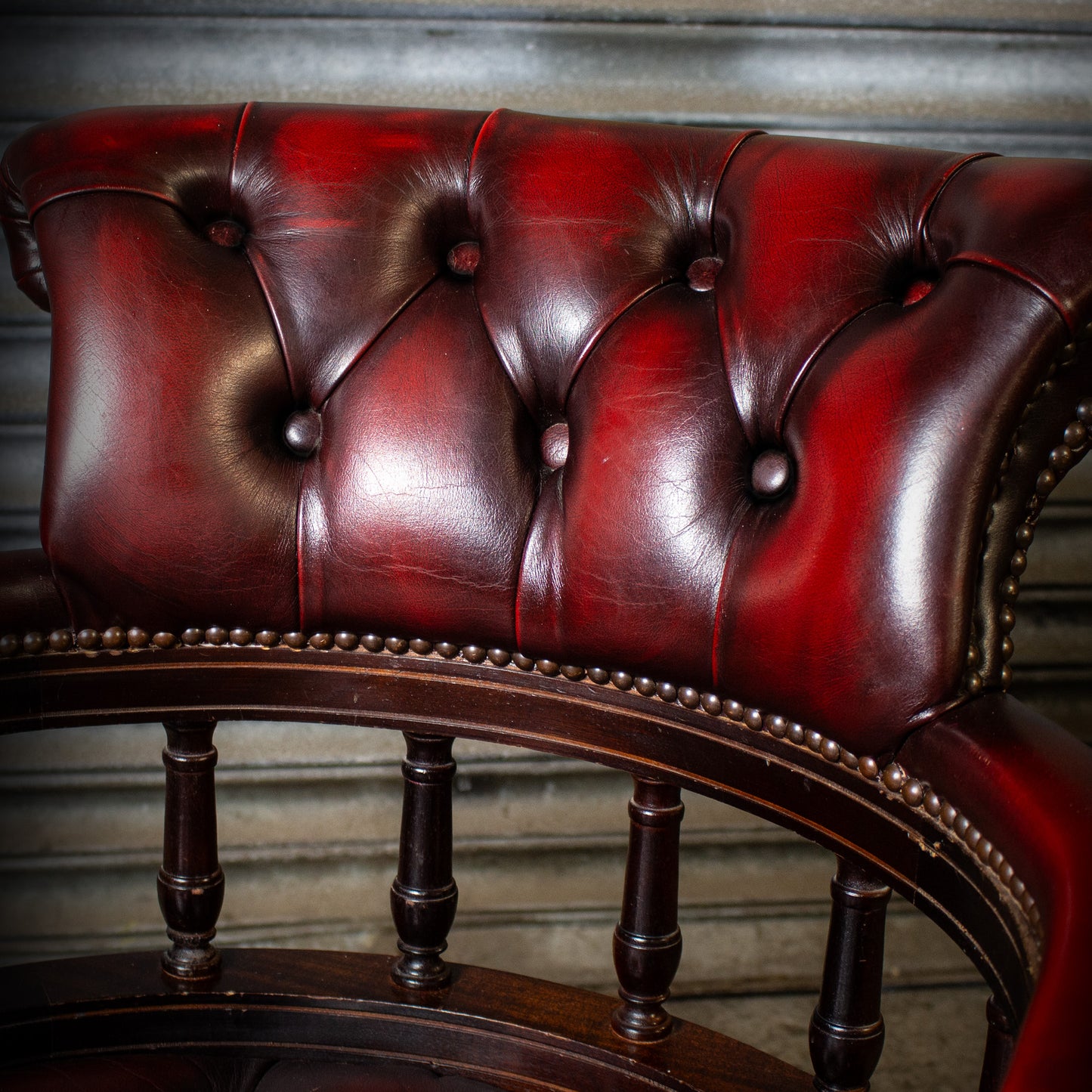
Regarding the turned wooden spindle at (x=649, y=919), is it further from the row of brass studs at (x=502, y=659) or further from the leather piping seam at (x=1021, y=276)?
the leather piping seam at (x=1021, y=276)

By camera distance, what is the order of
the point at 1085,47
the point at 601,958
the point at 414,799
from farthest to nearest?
1. the point at 601,958
2. the point at 1085,47
3. the point at 414,799

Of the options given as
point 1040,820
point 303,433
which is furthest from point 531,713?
point 1040,820

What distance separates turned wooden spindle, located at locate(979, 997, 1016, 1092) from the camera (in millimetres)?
555

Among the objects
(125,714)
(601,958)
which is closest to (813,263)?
(125,714)

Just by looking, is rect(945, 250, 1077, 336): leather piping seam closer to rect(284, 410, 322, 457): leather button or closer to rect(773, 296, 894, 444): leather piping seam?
rect(773, 296, 894, 444): leather piping seam

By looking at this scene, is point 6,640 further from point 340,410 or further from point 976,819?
point 976,819

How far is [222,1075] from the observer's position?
692 mm

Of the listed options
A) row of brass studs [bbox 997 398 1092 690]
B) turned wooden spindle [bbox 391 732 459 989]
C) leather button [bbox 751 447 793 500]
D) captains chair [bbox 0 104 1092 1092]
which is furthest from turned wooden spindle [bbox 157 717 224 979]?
row of brass studs [bbox 997 398 1092 690]

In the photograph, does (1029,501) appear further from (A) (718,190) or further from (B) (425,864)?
(B) (425,864)

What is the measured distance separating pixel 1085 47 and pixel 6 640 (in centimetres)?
126

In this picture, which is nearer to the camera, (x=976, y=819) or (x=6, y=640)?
(x=976, y=819)

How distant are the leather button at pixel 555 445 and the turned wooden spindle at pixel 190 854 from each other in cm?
29

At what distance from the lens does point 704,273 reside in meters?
0.71

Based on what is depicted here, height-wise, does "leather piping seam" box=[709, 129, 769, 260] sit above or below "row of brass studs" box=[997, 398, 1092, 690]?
above
